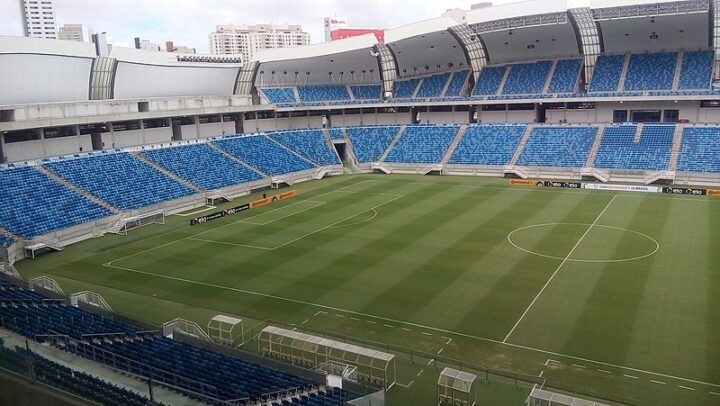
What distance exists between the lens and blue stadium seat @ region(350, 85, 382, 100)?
72.9 m

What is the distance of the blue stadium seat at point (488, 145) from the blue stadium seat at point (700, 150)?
592 inches

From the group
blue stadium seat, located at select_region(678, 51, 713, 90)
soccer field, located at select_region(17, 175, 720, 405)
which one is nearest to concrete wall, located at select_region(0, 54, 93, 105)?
soccer field, located at select_region(17, 175, 720, 405)

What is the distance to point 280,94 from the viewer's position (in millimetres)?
68625

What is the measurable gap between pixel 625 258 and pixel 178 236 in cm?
2593

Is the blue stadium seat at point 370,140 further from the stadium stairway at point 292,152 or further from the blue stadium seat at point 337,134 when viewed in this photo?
the stadium stairway at point 292,152

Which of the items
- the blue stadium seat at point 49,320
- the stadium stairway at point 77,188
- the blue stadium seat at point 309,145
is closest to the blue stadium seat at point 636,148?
the blue stadium seat at point 309,145

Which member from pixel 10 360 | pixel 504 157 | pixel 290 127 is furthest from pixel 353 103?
pixel 10 360

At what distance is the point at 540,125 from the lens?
198ft

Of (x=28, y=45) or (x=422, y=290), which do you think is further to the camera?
(x=28, y=45)

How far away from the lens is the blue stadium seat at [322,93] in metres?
71.0

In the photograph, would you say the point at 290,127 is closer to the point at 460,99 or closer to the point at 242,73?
the point at 242,73

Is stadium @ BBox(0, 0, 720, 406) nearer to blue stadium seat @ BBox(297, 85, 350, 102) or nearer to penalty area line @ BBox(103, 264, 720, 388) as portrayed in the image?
penalty area line @ BBox(103, 264, 720, 388)

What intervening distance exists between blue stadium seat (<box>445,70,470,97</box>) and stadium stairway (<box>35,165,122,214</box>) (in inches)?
1665

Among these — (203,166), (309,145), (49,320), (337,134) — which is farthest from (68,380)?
(337,134)
